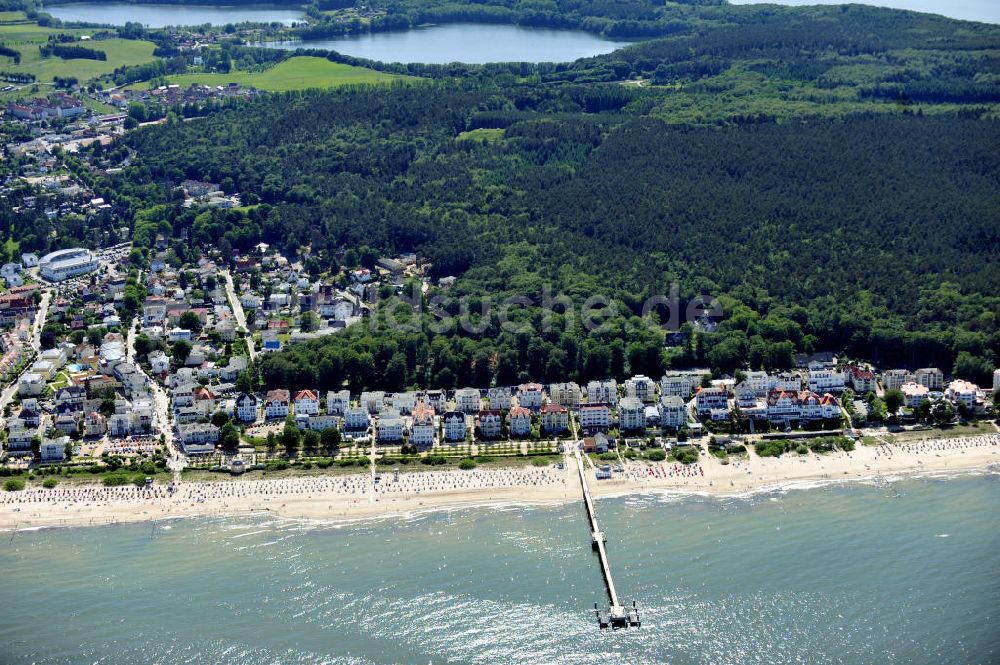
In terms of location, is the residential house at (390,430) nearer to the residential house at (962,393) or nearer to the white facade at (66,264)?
the residential house at (962,393)

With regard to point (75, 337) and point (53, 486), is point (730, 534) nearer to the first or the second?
point (53, 486)

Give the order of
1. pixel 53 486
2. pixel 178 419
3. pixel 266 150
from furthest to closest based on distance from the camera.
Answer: pixel 266 150, pixel 178 419, pixel 53 486

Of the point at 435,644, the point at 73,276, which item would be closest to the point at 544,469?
the point at 435,644

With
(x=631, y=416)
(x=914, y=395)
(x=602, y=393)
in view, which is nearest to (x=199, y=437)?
(x=602, y=393)

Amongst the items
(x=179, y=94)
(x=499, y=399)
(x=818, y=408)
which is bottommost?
(x=499, y=399)

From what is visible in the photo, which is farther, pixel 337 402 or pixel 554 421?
pixel 337 402

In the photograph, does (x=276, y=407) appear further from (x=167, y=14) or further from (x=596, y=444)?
(x=167, y=14)

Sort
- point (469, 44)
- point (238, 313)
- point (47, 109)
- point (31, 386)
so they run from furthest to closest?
1. point (469, 44)
2. point (47, 109)
3. point (238, 313)
4. point (31, 386)
